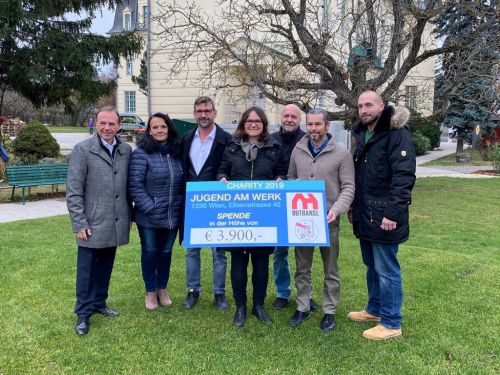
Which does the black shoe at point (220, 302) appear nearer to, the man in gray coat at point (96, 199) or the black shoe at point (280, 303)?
the black shoe at point (280, 303)

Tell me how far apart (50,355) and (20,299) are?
1493mm

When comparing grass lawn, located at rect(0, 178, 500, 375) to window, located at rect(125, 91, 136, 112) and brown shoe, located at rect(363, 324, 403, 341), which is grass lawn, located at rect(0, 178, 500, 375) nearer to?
brown shoe, located at rect(363, 324, 403, 341)

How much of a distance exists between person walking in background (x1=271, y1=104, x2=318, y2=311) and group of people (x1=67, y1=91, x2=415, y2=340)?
0.91ft

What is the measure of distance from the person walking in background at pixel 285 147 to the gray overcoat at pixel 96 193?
164 cm

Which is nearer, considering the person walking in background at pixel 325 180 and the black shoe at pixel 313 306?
the person walking in background at pixel 325 180

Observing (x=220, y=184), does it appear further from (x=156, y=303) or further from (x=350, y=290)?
(x=350, y=290)

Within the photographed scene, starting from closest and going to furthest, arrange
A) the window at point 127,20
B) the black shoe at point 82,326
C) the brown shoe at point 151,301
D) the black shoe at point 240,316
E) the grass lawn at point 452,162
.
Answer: the black shoe at point 82,326, the black shoe at point 240,316, the brown shoe at point 151,301, the grass lawn at point 452,162, the window at point 127,20

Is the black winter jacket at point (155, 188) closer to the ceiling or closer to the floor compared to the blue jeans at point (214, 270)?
closer to the ceiling

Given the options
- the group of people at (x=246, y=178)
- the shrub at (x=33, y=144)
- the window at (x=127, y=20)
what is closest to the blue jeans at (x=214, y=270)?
the group of people at (x=246, y=178)

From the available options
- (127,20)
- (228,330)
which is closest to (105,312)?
(228,330)

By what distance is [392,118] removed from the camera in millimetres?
3984

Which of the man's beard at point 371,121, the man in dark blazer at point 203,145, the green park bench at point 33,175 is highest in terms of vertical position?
the man's beard at point 371,121

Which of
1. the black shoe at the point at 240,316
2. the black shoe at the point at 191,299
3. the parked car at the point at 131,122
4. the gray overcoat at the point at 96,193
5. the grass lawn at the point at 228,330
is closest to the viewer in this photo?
the grass lawn at the point at 228,330

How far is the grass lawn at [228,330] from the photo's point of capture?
3822 millimetres
